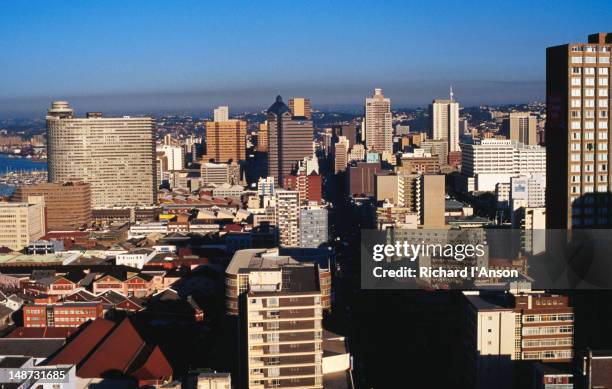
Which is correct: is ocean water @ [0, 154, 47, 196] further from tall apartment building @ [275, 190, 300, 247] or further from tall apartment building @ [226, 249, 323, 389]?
tall apartment building @ [226, 249, 323, 389]

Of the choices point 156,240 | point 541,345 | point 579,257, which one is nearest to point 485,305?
point 541,345

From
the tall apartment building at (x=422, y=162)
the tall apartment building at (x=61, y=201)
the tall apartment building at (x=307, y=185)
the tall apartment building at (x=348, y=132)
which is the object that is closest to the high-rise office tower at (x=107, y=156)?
the tall apartment building at (x=61, y=201)

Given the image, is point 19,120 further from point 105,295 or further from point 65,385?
point 65,385

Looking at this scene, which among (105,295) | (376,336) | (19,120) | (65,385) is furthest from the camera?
(19,120)

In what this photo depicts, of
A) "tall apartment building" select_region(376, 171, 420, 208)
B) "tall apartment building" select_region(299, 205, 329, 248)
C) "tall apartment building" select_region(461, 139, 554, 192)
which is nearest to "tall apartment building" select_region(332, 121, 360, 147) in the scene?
"tall apartment building" select_region(461, 139, 554, 192)

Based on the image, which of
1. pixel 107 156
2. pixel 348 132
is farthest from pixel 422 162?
pixel 348 132

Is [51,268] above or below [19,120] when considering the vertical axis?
below

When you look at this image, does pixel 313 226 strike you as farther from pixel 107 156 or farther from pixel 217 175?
pixel 217 175
